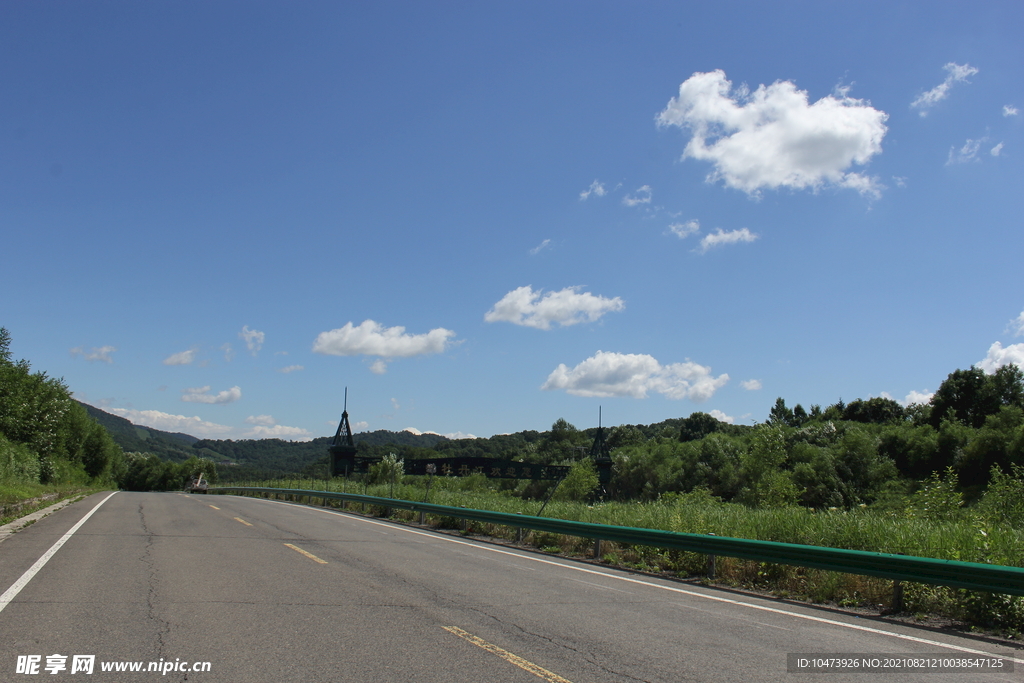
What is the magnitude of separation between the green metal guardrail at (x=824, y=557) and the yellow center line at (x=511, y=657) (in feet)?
17.6

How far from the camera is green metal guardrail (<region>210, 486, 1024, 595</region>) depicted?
275 inches

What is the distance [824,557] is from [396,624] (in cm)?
598

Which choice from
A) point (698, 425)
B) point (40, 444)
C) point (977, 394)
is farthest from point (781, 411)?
point (40, 444)

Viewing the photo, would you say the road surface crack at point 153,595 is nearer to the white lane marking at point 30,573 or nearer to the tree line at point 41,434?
the white lane marking at point 30,573

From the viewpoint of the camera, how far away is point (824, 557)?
340 inches

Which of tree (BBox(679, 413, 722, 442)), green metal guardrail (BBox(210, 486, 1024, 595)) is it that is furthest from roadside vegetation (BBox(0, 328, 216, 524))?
tree (BBox(679, 413, 722, 442))

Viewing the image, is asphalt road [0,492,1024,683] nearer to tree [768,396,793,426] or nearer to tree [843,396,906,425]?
tree [843,396,906,425]

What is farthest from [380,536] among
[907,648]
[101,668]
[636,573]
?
[907,648]

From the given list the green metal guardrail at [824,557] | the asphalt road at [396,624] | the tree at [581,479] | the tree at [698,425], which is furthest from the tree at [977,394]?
the asphalt road at [396,624]

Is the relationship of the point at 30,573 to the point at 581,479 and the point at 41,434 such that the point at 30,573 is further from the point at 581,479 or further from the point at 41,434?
the point at 581,479

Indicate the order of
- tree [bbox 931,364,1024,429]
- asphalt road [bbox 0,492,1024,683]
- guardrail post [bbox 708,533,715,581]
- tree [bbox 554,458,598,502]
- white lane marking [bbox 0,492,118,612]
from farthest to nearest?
tree [bbox 931,364,1024,429] < tree [bbox 554,458,598,502] < guardrail post [bbox 708,533,715,581] < white lane marking [bbox 0,492,118,612] < asphalt road [bbox 0,492,1024,683]

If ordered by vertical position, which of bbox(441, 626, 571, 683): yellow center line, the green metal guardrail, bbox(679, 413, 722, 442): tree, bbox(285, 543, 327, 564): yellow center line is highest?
bbox(679, 413, 722, 442): tree

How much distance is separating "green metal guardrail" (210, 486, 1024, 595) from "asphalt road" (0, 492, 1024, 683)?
2.39ft

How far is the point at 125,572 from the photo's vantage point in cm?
873
